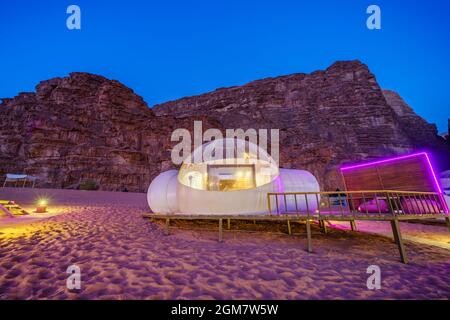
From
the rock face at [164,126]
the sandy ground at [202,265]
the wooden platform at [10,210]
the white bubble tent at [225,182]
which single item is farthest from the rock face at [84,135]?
the sandy ground at [202,265]

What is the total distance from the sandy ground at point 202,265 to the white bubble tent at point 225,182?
3.83 feet

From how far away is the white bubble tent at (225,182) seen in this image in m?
7.95

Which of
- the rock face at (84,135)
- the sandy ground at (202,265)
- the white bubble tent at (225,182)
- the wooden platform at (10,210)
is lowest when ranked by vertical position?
the sandy ground at (202,265)

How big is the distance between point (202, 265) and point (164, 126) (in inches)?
1702

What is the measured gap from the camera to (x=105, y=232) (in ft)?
21.7

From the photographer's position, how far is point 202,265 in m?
4.41

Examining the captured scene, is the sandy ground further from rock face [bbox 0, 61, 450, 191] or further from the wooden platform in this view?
rock face [bbox 0, 61, 450, 191]

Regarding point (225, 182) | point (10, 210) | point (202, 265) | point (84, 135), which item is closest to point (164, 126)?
point (84, 135)

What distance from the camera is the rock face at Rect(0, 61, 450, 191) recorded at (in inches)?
1405

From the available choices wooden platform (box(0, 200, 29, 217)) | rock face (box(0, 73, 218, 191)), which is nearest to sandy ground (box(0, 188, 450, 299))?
wooden platform (box(0, 200, 29, 217))

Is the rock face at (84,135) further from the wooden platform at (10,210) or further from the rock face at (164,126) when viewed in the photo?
the wooden platform at (10,210)

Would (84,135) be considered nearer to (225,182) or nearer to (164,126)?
(164,126)
